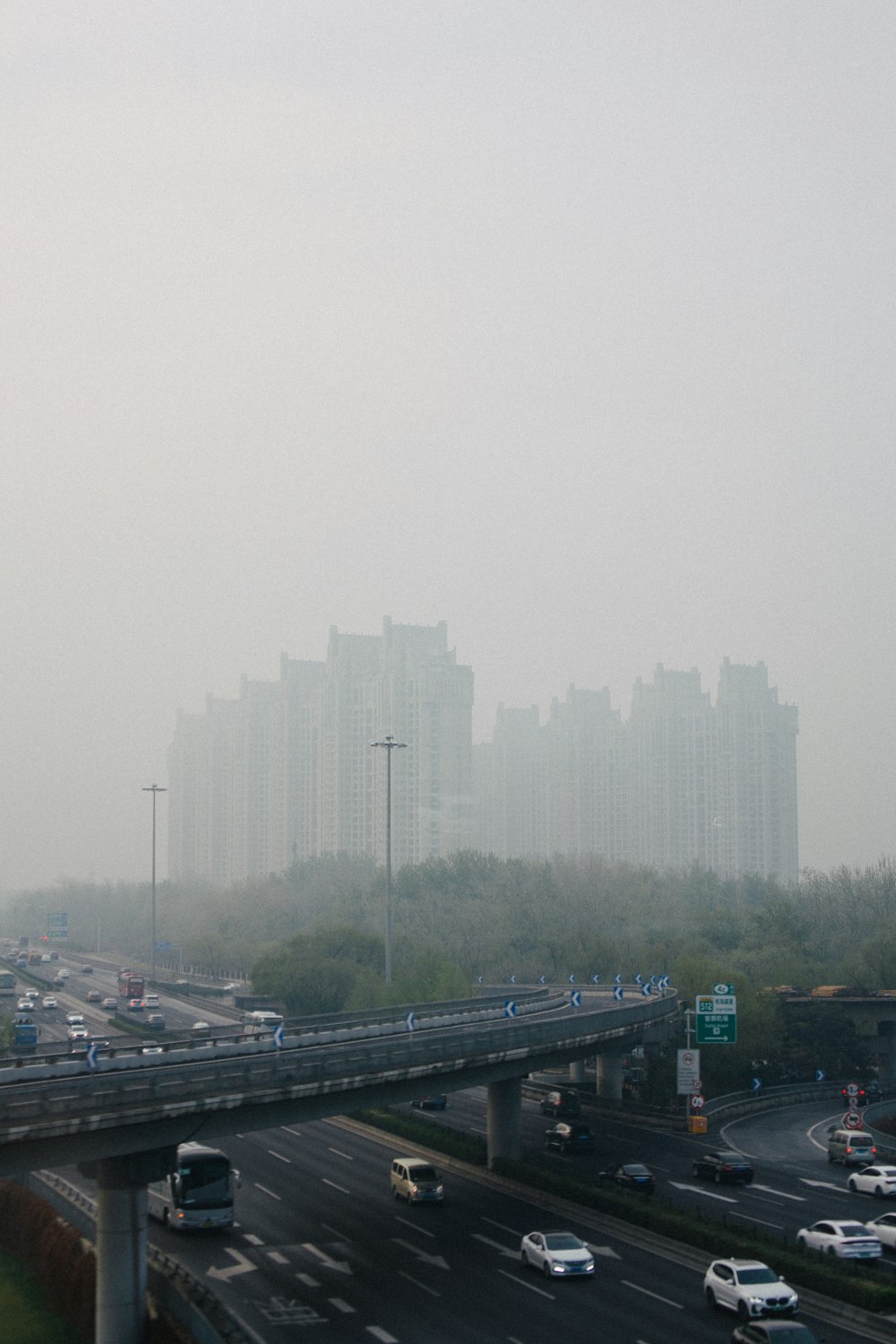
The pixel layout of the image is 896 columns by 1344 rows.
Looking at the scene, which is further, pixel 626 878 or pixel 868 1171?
pixel 626 878

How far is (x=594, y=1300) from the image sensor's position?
3594 centimetres

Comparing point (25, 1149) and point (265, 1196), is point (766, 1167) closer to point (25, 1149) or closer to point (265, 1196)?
point (265, 1196)

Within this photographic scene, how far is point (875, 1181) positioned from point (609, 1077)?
86.2 feet

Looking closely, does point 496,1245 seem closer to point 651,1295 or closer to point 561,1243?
point 561,1243

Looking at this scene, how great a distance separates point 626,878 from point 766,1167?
338 feet

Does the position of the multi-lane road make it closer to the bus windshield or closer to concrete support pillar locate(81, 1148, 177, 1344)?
the bus windshield

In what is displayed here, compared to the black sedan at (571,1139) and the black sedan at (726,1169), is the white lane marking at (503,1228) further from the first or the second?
the black sedan at (571,1139)

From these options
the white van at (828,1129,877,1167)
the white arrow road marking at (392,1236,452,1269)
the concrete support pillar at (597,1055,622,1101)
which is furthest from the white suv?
the concrete support pillar at (597,1055,622,1101)

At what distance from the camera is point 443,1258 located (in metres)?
40.8

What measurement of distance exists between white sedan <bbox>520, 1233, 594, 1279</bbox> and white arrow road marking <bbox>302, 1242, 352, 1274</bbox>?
519 centimetres

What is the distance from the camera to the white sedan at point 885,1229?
4066 centimetres

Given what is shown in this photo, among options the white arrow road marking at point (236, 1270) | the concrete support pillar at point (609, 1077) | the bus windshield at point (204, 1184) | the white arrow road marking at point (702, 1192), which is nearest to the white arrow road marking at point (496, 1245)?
the white arrow road marking at point (236, 1270)

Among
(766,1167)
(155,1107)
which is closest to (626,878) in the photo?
(766,1167)

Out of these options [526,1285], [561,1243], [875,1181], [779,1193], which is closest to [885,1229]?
[875,1181]
